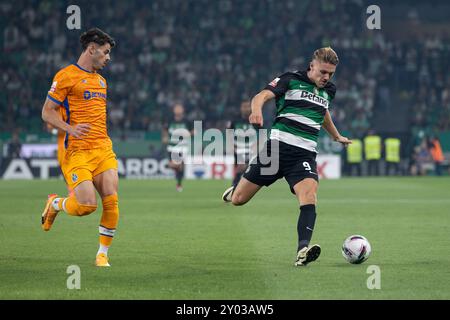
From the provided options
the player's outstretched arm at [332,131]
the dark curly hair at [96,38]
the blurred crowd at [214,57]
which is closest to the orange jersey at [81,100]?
the dark curly hair at [96,38]

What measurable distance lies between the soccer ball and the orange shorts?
8.53 feet

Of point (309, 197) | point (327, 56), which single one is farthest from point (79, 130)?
point (327, 56)

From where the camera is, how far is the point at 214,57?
38656mm

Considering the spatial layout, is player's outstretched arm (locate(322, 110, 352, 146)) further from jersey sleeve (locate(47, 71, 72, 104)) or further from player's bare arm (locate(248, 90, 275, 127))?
jersey sleeve (locate(47, 71, 72, 104))

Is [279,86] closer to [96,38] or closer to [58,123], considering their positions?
[96,38]

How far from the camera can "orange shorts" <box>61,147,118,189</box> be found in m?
9.49

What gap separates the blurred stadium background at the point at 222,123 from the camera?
35.7 feet

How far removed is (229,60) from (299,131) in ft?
94.4

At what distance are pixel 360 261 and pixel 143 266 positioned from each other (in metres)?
2.27

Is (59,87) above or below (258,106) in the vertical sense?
above

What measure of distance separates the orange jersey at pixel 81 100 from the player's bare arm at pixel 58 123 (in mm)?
78
